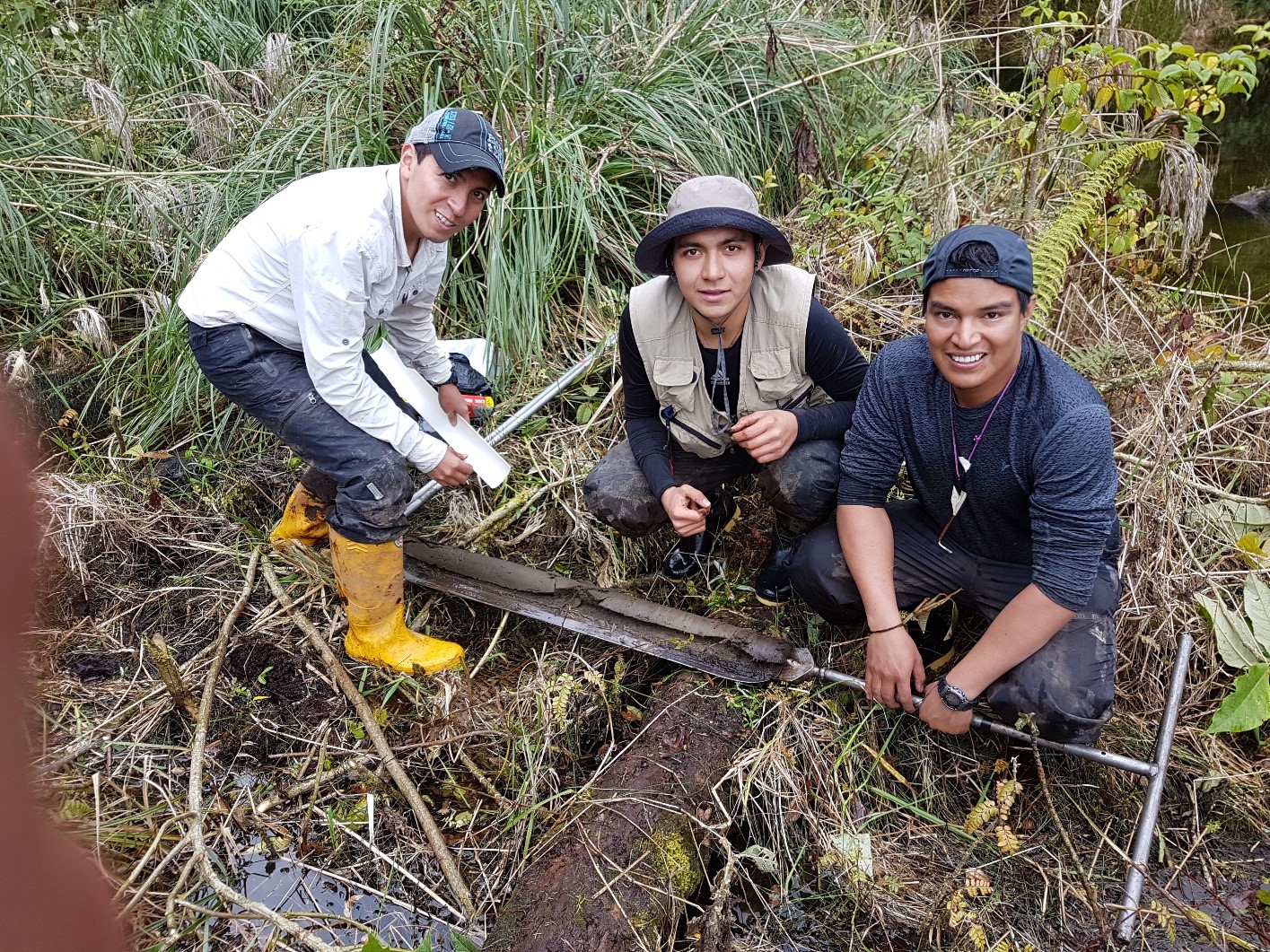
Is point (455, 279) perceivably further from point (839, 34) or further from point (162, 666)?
point (839, 34)

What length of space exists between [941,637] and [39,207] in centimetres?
478

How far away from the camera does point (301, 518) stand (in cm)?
339

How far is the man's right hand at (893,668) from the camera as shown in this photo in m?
2.38

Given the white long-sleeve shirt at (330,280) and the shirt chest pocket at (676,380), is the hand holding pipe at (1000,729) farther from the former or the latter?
the white long-sleeve shirt at (330,280)

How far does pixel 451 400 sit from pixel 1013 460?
6.71 ft

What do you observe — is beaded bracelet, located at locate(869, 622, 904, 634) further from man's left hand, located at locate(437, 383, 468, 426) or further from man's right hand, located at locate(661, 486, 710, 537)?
man's left hand, located at locate(437, 383, 468, 426)

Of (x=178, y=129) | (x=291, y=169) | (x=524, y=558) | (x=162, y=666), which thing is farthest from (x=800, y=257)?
(x=178, y=129)

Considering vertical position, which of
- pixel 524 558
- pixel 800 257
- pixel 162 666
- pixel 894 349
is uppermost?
pixel 894 349

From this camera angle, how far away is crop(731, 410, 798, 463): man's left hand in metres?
2.68

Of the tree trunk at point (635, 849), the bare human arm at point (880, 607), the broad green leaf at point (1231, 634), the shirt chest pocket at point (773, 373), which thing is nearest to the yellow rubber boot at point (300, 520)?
the tree trunk at point (635, 849)

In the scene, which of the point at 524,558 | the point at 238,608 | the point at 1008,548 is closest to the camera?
the point at 1008,548

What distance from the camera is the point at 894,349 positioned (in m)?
Result: 2.47

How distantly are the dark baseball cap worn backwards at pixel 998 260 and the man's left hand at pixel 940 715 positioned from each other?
1.07 m

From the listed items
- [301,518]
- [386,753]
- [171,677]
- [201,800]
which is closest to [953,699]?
[386,753]
